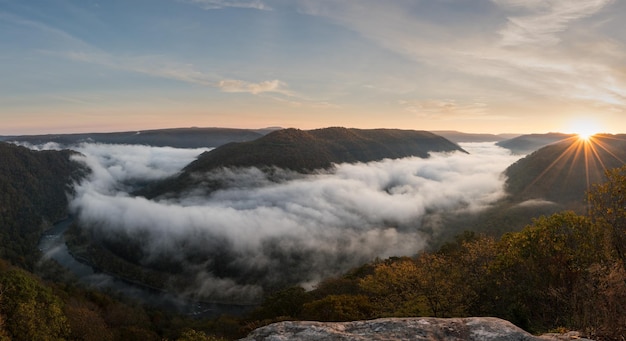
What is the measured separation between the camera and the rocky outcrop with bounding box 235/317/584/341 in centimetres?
1098

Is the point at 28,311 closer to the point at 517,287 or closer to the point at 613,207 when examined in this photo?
the point at 517,287

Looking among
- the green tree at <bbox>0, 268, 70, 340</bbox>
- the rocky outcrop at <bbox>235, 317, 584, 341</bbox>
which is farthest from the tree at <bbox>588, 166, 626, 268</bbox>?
the green tree at <bbox>0, 268, 70, 340</bbox>

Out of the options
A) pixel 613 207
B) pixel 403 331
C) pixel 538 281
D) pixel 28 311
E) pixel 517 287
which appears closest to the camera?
pixel 403 331

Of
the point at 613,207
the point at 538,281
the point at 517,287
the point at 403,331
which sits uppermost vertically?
the point at 613,207

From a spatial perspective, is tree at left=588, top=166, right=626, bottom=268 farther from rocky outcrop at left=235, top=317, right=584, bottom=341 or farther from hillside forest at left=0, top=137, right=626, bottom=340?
rocky outcrop at left=235, top=317, right=584, bottom=341

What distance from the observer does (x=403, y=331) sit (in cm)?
1150

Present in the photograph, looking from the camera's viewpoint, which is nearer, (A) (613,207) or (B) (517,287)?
(A) (613,207)

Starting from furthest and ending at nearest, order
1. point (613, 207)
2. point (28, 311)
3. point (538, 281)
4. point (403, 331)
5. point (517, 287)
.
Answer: point (28, 311), point (517, 287), point (538, 281), point (613, 207), point (403, 331)

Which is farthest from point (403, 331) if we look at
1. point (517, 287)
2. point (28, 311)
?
point (28, 311)

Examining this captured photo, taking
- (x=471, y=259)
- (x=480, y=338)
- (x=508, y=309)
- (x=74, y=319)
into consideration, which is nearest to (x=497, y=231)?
(x=471, y=259)

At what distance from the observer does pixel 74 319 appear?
6550 centimetres

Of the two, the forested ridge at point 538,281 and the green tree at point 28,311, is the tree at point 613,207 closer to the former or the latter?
the forested ridge at point 538,281

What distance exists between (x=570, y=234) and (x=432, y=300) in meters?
18.2

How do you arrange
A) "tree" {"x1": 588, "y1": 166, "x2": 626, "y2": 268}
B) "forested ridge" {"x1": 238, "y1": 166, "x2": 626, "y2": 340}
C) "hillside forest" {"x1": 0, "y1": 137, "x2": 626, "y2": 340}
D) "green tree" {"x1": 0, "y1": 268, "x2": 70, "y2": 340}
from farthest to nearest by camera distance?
1. "green tree" {"x1": 0, "y1": 268, "x2": 70, "y2": 340}
2. "tree" {"x1": 588, "y1": 166, "x2": 626, "y2": 268}
3. "hillside forest" {"x1": 0, "y1": 137, "x2": 626, "y2": 340}
4. "forested ridge" {"x1": 238, "y1": 166, "x2": 626, "y2": 340}
